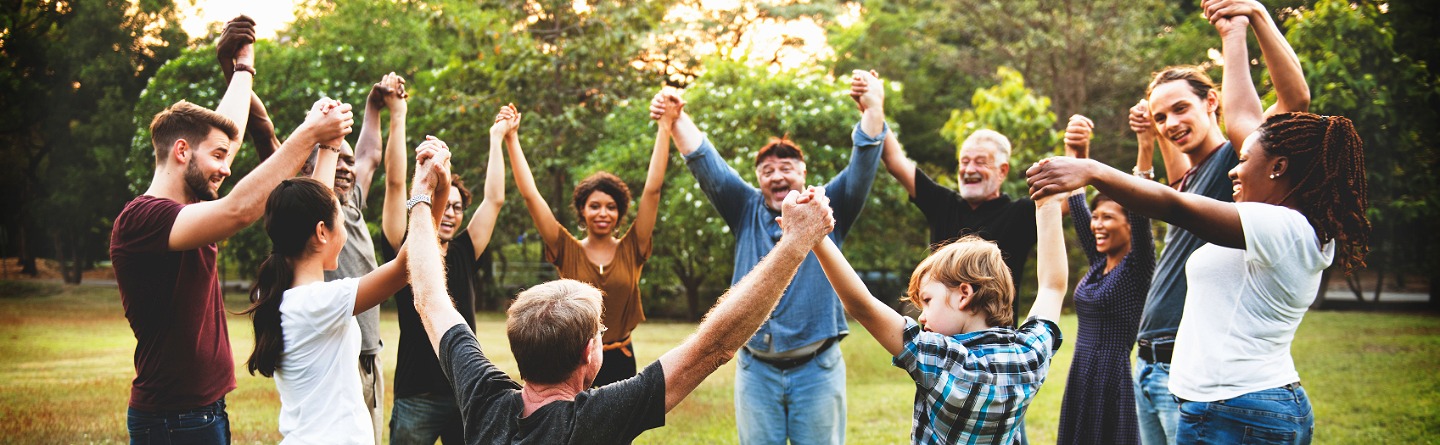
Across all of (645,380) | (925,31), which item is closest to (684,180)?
(925,31)

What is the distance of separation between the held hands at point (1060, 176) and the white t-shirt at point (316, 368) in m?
2.25

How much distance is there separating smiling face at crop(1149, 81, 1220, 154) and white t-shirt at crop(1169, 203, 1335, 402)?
3.05 ft

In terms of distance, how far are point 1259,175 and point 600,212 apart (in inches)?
125

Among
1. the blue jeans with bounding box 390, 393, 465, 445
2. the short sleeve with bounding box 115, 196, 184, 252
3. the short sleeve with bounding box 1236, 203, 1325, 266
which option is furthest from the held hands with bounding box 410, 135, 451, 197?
the short sleeve with bounding box 1236, 203, 1325, 266

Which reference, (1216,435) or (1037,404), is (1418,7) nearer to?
(1037,404)

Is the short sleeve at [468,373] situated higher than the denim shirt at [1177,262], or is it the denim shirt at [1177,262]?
the denim shirt at [1177,262]

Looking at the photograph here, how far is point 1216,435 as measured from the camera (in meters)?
2.96

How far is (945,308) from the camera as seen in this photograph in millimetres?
2775

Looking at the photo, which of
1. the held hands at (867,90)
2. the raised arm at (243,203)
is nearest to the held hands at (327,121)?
the raised arm at (243,203)

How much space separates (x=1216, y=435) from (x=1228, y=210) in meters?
0.84

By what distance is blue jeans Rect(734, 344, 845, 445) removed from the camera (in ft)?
14.7

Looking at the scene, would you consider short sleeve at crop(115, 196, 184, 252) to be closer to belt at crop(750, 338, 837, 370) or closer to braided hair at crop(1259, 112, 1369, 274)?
belt at crop(750, 338, 837, 370)

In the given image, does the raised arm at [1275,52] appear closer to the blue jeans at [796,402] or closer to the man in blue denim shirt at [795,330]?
the man in blue denim shirt at [795,330]

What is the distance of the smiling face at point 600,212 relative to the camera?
195 inches
